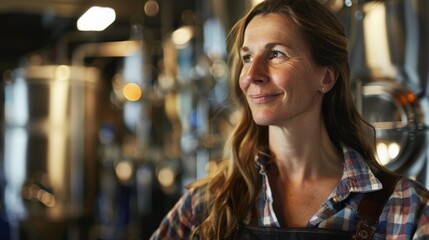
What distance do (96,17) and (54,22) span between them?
124 inches

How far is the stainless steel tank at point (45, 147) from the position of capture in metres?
7.00

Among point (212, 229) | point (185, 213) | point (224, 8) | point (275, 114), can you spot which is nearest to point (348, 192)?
point (275, 114)

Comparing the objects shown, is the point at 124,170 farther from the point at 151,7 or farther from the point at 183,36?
the point at 183,36

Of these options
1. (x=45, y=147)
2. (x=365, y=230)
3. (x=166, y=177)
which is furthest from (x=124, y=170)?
(x=365, y=230)

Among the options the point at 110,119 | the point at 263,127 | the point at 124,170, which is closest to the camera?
the point at 263,127

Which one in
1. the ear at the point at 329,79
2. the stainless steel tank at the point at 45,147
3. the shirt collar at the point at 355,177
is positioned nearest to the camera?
the shirt collar at the point at 355,177

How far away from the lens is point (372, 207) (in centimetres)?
205

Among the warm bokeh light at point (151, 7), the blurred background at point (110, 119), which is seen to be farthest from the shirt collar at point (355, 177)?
the warm bokeh light at point (151, 7)

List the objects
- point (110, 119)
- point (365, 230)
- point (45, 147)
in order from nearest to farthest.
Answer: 1. point (365, 230)
2. point (45, 147)
3. point (110, 119)

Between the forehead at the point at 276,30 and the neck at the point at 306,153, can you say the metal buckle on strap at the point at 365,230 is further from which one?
the forehead at the point at 276,30

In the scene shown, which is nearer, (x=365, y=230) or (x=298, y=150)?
(x=365, y=230)

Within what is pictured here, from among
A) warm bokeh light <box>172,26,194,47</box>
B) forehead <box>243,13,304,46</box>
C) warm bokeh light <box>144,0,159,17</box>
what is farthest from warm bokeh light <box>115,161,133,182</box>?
forehead <box>243,13,304,46</box>

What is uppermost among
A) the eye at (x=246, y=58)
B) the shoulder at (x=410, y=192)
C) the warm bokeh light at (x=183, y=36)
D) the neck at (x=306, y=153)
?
the warm bokeh light at (x=183, y=36)

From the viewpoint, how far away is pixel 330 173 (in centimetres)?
222
